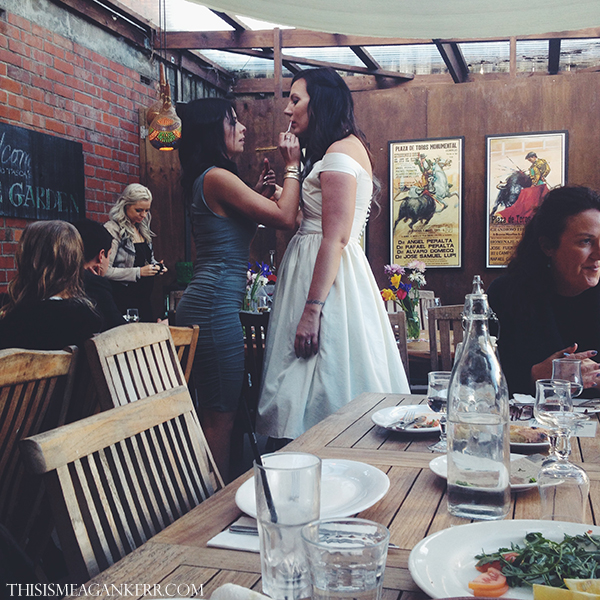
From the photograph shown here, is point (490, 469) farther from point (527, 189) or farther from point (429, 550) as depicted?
point (527, 189)

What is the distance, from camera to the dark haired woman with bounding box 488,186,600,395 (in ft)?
5.80

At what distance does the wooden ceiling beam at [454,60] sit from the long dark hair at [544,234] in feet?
10.9

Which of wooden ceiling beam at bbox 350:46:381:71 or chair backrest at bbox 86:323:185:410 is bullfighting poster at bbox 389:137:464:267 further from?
chair backrest at bbox 86:323:185:410

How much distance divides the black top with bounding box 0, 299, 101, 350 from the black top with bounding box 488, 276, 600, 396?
1217mm

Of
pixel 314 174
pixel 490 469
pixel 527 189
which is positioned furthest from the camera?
pixel 527 189

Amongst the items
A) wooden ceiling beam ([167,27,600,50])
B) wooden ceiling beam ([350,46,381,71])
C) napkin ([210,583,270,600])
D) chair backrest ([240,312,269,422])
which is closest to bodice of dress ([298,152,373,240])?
chair backrest ([240,312,269,422])

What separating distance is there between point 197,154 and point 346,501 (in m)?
1.42

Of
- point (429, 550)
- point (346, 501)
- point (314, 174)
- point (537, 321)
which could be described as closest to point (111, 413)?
point (346, 501)

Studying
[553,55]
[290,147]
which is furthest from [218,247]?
[553,55]

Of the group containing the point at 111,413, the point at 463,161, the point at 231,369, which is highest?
the point at 463,161

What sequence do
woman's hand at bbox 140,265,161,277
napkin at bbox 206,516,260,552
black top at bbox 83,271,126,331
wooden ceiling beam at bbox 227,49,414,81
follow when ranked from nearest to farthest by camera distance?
napkin at bbox 206,516,260,552 < black top at bbox 83,271,126,331 < woman's hand at bbox 140,265,161,277 < wooden ceiling beam at bbox 227,49,414,81

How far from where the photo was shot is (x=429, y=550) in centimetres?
68

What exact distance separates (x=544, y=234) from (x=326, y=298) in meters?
0.66

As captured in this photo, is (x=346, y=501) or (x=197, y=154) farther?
(x=197, y=154)
